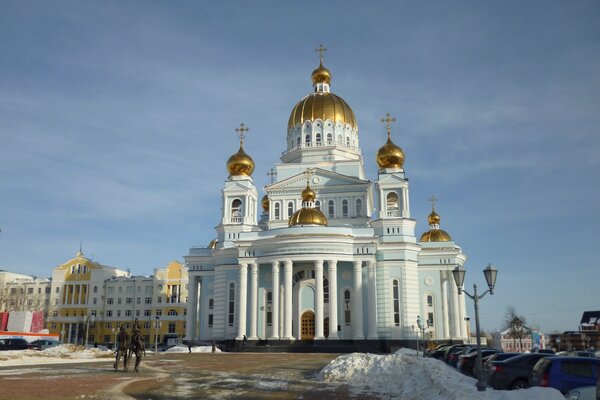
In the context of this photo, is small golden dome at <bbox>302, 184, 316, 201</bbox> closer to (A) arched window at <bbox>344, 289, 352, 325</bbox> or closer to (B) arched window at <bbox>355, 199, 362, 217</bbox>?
(B) arched window at <bbox>355, 199, 362, 217</bbox>

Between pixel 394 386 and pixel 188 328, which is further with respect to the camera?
pixel 188 328

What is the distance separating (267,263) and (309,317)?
5.61 metres

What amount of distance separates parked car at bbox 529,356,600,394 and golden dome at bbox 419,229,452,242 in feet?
141

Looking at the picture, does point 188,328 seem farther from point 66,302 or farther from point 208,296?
point 66,302

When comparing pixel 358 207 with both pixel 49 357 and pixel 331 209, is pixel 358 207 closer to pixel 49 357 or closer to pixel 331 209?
pixel 331 209

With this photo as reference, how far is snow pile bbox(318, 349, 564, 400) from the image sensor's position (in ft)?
39.0

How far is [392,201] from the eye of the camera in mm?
52031

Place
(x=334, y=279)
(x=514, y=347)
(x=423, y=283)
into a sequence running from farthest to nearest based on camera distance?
(x=514, y=347) → (x=423, y=283) → (x=334, y=279)

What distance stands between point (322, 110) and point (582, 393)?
46241 mm

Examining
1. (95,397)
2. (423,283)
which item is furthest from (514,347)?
(95,397)

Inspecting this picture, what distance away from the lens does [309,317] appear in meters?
45.8

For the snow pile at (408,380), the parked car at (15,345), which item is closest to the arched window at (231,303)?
the parked car at (15,345)

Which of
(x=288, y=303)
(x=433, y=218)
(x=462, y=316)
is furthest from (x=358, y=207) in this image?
(x=462, y=316)

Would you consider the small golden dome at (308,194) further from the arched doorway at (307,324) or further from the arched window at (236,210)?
the arched doorway at (307,324)
